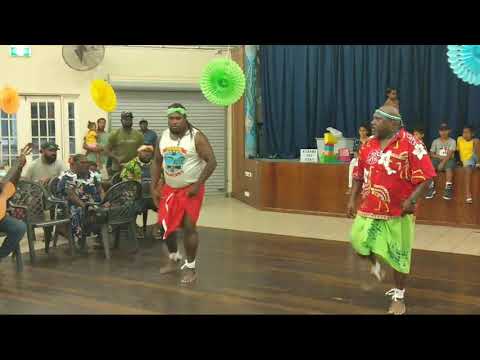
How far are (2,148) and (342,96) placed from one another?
607cm

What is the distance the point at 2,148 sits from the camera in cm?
1062

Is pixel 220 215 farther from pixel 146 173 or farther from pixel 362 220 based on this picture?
pixel 362 220

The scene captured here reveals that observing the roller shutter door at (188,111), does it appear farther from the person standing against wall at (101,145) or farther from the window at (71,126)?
the window at (71,126)

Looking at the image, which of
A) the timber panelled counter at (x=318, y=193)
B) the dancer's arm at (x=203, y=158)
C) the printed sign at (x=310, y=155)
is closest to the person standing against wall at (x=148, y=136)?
the timber panelled counter at (x=318, y=193)

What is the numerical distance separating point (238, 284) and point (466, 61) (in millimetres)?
3394

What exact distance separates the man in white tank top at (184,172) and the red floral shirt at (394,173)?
1497 millimetres

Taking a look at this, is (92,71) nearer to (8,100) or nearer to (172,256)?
(8,100)

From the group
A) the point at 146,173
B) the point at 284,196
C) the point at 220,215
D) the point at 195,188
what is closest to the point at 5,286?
the point at 195,188

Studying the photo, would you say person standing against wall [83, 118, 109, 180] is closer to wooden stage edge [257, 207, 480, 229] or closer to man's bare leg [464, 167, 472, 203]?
wooden stage edge [257, 207, 480, 229]

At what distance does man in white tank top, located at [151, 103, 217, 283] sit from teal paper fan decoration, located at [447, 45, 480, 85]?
293cm

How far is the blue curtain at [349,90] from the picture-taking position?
916 centimetres

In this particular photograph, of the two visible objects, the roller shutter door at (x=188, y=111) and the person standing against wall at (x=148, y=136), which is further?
the roller shutter door at (x=188, y=111)

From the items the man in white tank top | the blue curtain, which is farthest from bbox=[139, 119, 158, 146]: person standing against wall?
the man in white tank top

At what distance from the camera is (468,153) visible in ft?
26.9
